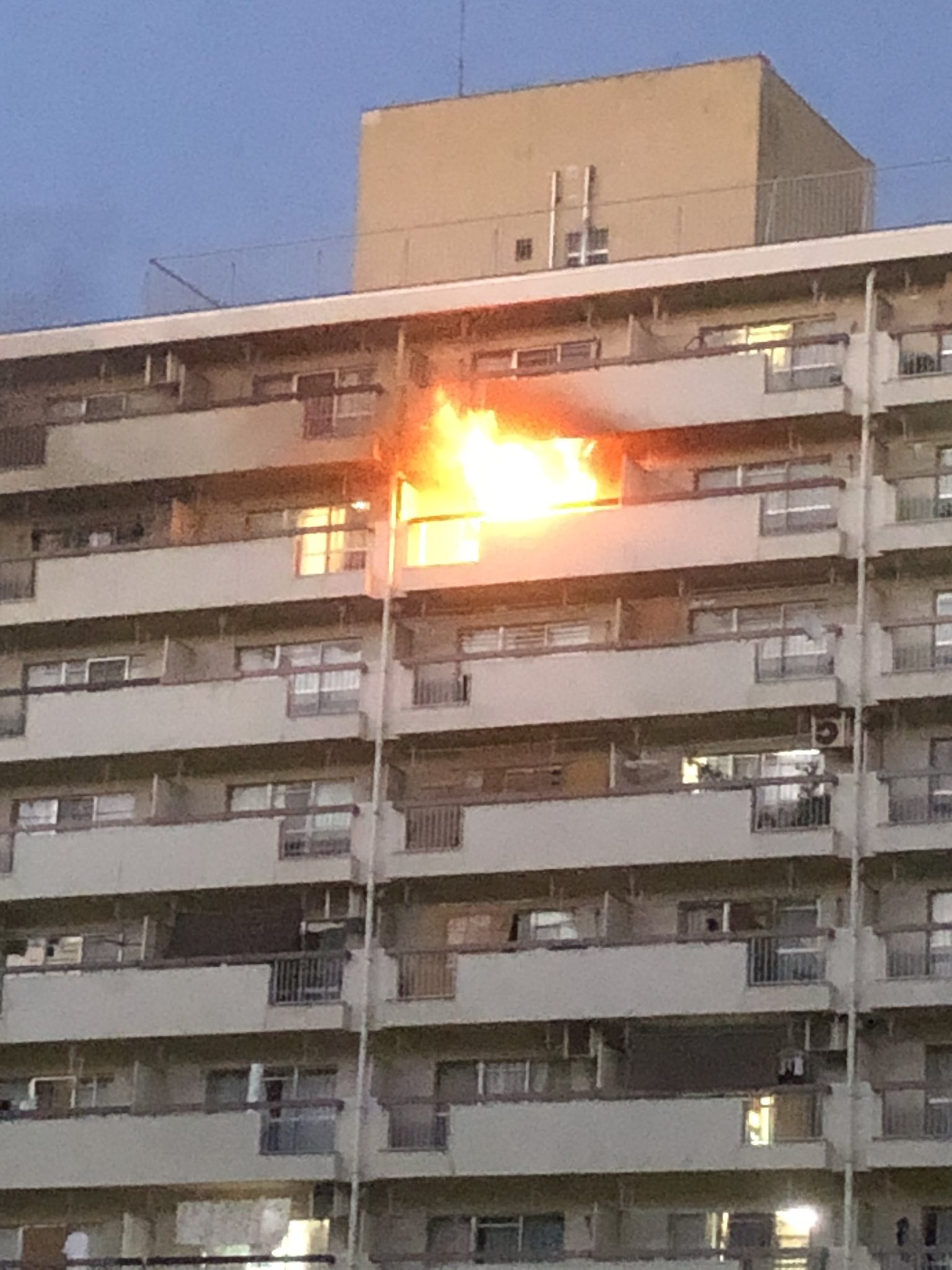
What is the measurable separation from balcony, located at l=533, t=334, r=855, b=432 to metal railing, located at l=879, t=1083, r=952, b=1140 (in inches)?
441

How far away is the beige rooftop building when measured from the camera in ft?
167

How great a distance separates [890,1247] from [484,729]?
35.7 ft

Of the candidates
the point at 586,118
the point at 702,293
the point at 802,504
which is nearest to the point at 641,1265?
the point at 802,504

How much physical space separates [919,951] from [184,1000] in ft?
40.0

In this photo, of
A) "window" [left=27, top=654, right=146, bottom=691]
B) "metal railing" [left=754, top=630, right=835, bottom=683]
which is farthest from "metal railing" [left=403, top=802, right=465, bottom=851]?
"window" [left=27, top=654, right=146, bottom=691]

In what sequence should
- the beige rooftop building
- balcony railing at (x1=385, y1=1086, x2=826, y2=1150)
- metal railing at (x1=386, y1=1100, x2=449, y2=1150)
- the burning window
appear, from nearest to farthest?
balcony railing at (x1=385, y1=1086, x2=826, y2=1150)
the beige rooftop building
metal railing at (x1=386, y1=1100, x2=449, y2=1150)
the burning window

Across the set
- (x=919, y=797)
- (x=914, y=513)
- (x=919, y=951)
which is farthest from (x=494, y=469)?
(x=919, y=951)

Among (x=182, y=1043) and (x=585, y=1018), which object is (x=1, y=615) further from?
(x=585, y=1018)

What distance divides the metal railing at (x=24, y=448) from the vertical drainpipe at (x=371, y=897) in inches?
262

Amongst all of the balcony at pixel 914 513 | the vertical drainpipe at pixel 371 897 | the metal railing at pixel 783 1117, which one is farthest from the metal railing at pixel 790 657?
the metal railing at pixel 783 1117

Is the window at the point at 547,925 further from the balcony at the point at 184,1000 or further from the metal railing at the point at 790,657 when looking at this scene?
the metal railing at the point at 790,657

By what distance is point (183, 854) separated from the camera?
54656 millimetres

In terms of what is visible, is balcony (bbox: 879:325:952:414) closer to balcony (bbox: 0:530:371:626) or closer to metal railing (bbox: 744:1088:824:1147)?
balcony (bbox: 0:530:371:626)

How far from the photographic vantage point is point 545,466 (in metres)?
56.1
